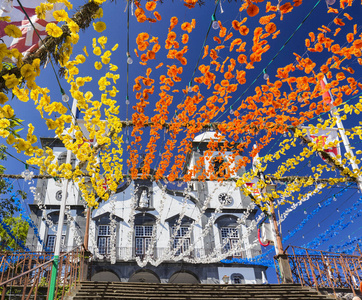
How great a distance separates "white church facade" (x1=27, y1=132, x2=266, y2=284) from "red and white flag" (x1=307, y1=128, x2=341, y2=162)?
8.93 m

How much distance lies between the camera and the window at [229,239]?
21375 mm

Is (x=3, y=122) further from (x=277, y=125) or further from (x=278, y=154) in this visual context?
(x=278, y=154)

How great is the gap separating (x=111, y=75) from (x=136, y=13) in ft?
6.83

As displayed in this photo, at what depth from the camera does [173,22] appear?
17.5 feet

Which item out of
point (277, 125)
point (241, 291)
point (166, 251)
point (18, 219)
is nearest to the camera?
point (241, 291)

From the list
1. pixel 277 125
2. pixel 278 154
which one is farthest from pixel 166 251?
pixel 277 125

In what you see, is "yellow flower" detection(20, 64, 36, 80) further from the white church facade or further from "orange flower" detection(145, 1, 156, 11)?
the white church facade

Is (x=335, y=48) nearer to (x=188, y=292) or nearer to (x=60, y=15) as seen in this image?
(x=60, y=15)

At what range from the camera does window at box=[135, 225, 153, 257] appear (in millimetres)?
21031

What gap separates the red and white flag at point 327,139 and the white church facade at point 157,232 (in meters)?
8.93

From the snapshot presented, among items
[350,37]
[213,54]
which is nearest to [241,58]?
[213,54]

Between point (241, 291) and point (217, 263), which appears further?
point (217, 263)

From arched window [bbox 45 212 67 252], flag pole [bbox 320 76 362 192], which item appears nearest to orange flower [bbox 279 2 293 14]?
flag pole [bbox 320 76 362 192]

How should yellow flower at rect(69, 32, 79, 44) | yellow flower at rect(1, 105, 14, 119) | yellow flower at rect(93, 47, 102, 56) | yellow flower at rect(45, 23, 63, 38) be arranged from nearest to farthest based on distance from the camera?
yellow flower at rect(45, 23, 63, 38)
yellow flower at rect(1, 105, 14, 119)
yellow flower at rect(69, 32, 79, 44)
yellow flower at rect(93, 47, 102, 56)
